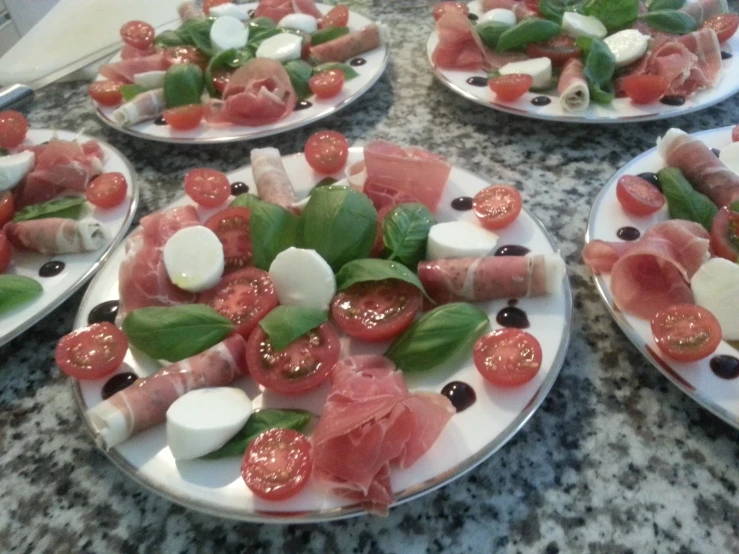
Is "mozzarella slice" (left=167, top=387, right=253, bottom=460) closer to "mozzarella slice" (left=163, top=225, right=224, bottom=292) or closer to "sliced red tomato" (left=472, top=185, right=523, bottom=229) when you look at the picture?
"mozzarella slice" (left=163, top=225, right=224, bottom=292)

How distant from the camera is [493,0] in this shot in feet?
6.39

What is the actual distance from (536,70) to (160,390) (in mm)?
1256

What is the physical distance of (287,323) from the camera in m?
0.96

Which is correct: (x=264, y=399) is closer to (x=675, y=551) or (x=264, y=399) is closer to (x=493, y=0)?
(x=675, y=551)

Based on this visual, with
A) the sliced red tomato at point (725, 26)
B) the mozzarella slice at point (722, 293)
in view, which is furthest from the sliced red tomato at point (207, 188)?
the sliced red tomato at point (725, 26)

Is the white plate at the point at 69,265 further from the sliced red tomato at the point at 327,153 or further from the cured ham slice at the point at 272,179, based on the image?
the sliced red tomato at the point at 327,153

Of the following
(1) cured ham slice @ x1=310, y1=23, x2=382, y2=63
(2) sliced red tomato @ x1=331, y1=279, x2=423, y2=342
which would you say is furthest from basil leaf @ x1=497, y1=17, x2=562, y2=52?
(2) sliced red tomato @ x1=331, y1=279, x2=423, y2=342

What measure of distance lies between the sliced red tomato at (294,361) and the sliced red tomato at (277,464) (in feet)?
0.30

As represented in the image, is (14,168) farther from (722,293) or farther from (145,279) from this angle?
(722,293)

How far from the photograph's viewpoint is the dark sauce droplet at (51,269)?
1.26 m

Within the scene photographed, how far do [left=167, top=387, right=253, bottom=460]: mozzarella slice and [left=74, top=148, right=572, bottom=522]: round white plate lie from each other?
0.03 meters

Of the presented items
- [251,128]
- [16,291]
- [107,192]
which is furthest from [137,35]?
[16,291]

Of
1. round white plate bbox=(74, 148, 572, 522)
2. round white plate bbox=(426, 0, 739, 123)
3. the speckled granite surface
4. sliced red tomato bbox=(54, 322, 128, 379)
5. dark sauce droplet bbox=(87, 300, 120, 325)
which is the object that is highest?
sliced red tomato bbox=(54, 322, 128, 379)

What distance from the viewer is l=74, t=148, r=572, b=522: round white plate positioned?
0.83 m
